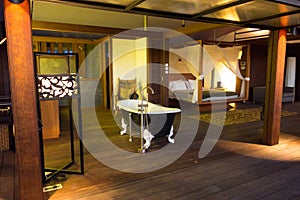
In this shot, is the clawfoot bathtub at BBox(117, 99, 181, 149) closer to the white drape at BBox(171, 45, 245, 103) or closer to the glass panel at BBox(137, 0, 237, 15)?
the glass panel at BBox(137, 0, 237, 15)

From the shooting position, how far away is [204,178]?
8.98 ft

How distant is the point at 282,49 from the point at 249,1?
6.14 ft

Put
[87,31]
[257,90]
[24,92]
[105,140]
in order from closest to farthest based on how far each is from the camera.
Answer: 1. [24,92]
2. [105,140]
3. [87,31]
4. [257,90]

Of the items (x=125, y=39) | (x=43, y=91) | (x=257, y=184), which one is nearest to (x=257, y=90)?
(x=125, y=39)

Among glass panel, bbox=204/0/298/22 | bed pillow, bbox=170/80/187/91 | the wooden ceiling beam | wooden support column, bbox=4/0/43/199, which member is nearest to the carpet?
bed pillow, bbox=170/80/187/91

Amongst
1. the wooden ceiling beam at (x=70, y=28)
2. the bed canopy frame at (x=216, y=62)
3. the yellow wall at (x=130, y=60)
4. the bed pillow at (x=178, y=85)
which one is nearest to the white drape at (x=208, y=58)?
the bed canopy frame at (x=216, y=62)

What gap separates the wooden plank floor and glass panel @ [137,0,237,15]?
6.37ft

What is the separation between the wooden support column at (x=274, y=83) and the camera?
3562mm

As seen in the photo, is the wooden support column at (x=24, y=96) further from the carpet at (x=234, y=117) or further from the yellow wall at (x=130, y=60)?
the yellow wall at (x=130, y=60)

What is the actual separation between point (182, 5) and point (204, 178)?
1.98 metres

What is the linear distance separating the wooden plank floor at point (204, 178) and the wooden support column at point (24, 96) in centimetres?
45

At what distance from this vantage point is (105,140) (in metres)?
4.18

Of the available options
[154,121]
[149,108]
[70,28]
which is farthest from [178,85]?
[154,121]

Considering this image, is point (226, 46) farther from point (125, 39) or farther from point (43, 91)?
point (43, 91)
